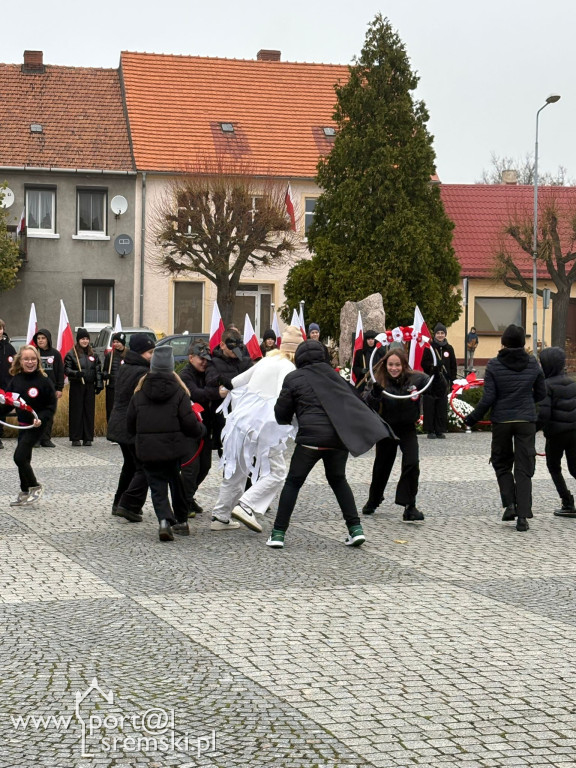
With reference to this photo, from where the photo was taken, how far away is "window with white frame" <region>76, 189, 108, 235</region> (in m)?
42.6

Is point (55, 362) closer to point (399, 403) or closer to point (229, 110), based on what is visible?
point (399, 403)

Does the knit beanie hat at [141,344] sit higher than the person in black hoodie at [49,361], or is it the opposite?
the knit beanie hat at [141,344]

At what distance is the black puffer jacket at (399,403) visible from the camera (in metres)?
11.7

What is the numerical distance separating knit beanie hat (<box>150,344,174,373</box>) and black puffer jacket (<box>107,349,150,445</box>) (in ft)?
2.52

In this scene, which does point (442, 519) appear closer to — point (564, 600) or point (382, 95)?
point (564, 600)

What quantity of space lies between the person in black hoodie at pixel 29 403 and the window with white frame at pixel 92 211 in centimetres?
3084

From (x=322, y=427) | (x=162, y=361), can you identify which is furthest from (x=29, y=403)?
(x=322, y=427)

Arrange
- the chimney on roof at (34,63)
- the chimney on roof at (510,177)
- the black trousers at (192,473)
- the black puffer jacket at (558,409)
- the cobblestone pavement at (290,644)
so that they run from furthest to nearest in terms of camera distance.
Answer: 1. the chimney on roof at (510,177)
2. the chimney on roof at (34,63)
3. the black puffer jacket at (558,409)
4. the black trousers at (192,473)
5. the cobblestone pavement at (290,644)

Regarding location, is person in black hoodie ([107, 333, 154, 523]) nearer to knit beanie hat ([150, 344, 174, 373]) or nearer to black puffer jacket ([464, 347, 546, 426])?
knit beanie hat ([150, 344, 174, 373])

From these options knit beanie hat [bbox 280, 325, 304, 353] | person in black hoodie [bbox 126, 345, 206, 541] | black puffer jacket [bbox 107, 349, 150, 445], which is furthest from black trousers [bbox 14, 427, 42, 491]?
knit beanie hat [bbox 280, 325, 304, 353]

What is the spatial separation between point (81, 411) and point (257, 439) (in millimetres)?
9500

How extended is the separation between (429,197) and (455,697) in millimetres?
31361

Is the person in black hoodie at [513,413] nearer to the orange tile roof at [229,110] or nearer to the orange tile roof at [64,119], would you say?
the orange tile roof at [229,110]

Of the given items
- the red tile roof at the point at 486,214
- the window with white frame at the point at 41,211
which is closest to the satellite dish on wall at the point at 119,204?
the window with white frame at the point at 41,211
